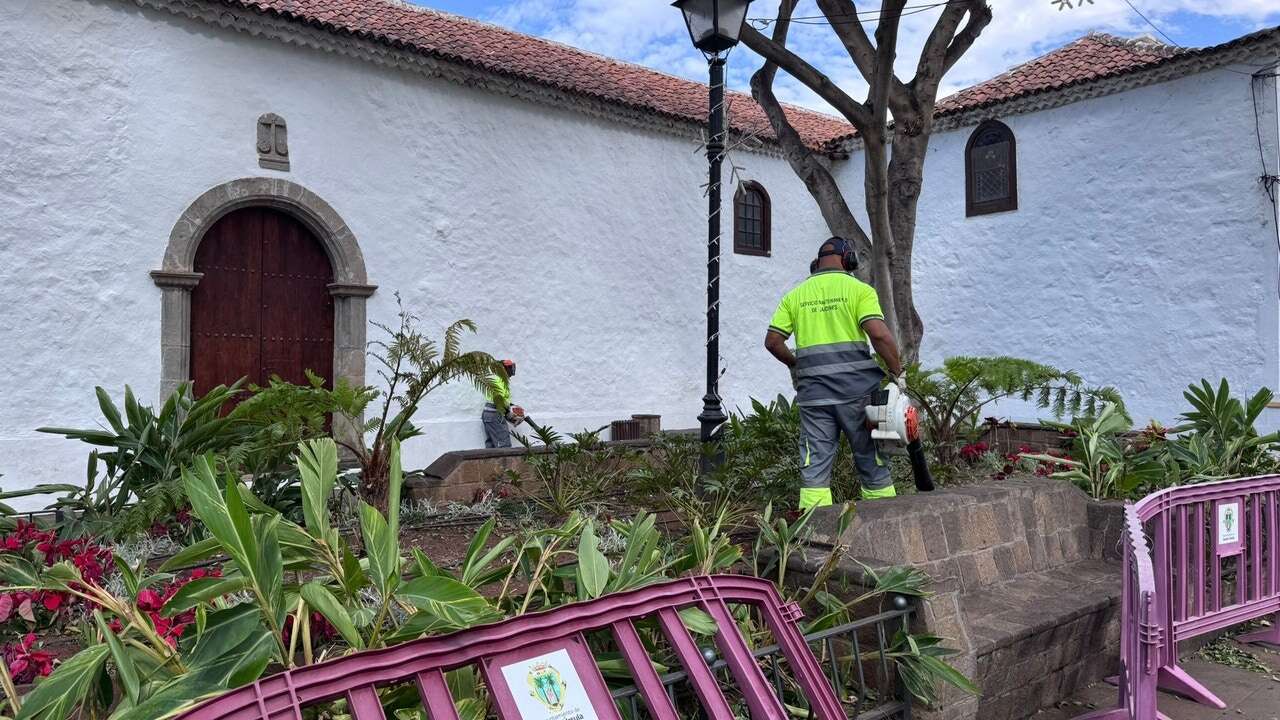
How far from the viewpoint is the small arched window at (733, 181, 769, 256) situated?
13.8 metres

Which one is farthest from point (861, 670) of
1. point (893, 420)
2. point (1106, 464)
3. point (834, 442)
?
point (1106, 464)

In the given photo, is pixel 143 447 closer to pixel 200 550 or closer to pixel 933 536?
pixel 200 550

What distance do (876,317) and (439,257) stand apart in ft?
21.8

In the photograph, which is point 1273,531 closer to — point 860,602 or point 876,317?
point 876,317

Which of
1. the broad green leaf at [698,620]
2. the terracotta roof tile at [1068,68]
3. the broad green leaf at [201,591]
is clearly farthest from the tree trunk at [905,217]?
the broad green leaf at [201,591]

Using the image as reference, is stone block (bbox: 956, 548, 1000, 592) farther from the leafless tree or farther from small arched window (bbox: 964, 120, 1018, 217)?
small arched window (bbox: 964, 120, 1018, 217)

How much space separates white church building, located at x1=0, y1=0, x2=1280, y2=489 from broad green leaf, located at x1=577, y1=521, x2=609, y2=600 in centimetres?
759

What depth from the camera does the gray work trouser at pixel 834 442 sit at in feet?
16.4

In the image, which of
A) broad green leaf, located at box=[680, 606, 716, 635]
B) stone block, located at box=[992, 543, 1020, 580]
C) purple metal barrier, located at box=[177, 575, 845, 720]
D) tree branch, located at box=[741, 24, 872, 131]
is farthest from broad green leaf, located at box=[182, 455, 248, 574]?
tree branch, located at box=[741, 24, 872, 131]

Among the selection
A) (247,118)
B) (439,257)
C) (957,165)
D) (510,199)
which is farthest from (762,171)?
(247,118)

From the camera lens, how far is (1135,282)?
12.2 metres

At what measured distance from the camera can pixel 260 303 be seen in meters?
9.47

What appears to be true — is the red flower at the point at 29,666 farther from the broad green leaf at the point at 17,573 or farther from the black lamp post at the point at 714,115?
the black lamp post at the point at 714,115

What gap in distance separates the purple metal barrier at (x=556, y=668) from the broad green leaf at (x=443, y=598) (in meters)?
0.16
